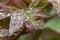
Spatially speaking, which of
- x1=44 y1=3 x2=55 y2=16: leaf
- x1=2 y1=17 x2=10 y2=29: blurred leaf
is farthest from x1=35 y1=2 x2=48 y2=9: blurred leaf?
x1=2 y1=17 x2=10 y2=29: blurred leaf

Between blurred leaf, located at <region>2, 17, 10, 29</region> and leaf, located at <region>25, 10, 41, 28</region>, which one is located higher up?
leaf, located at <region>25, 10, 41, 28</region>

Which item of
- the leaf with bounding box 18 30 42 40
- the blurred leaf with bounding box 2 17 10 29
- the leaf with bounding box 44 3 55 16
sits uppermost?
the leaf with bounding box 44 3 55 16

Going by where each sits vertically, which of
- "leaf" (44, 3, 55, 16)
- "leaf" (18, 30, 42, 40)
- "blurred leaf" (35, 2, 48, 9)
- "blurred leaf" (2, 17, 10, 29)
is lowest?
"leaf" (18, 30, 42, 40)

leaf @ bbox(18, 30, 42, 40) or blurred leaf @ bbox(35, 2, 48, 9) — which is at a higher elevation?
blurred leaf @ bbox(35, 2, 48, 9)

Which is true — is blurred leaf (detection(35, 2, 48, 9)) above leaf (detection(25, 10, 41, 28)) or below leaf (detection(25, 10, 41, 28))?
above

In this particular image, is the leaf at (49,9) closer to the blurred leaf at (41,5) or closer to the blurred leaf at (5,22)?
the blurred leaf at (41,5)

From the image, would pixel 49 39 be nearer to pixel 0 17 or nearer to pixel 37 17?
pixel 37 17

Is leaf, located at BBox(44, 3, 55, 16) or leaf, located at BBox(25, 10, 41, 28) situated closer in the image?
leaf, located at BBox(25, 10, 41, 28)

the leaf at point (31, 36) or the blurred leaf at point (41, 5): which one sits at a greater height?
the blurred leaf at point (41, 5)

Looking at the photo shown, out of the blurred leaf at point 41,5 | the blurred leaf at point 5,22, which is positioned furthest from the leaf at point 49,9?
the blurred leaf at point 5,22

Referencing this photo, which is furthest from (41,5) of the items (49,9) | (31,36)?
(31,36)

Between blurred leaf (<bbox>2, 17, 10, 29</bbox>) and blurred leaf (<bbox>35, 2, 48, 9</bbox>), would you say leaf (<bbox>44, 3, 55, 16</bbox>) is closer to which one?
blurred leaf (<bbox>35, 2, 48, 9</bbox>)

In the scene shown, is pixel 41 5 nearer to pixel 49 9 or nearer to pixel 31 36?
pixel 49 9
